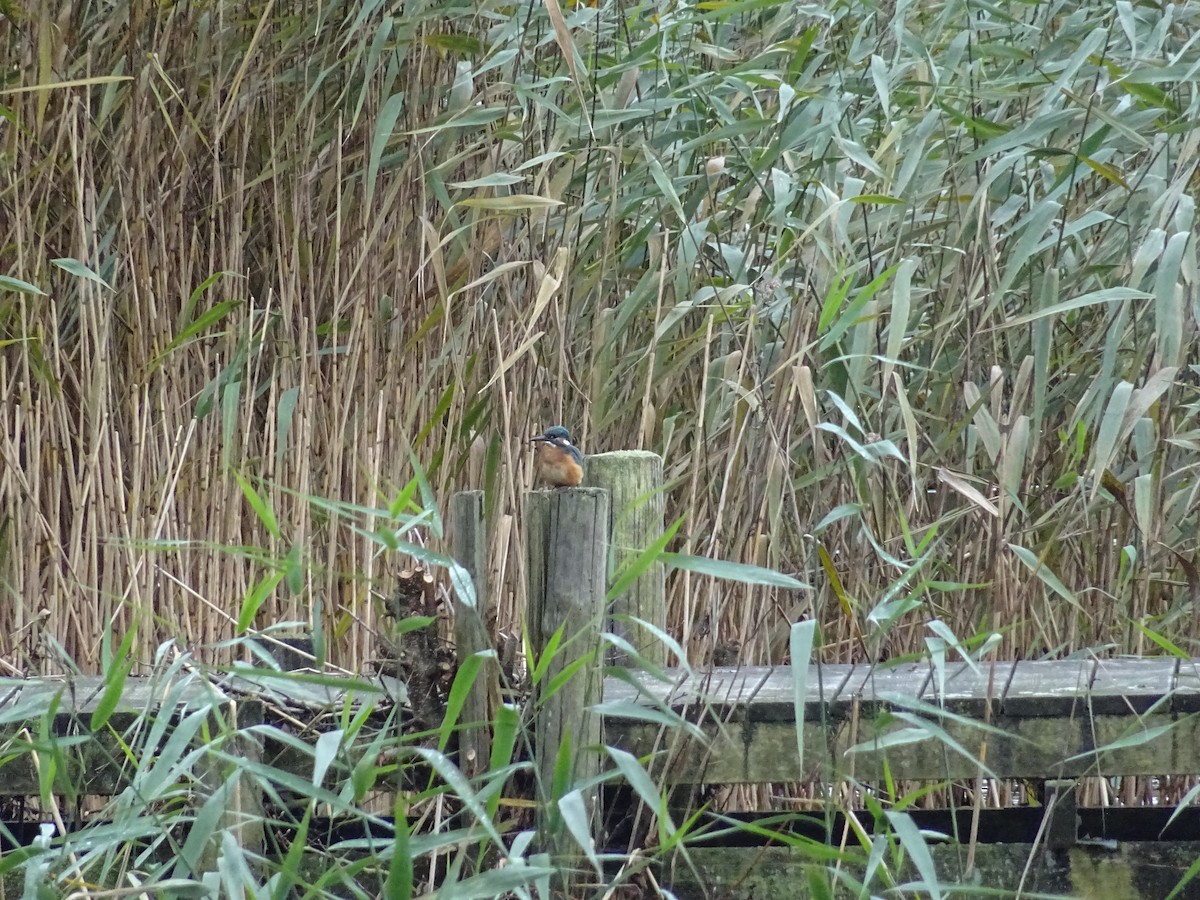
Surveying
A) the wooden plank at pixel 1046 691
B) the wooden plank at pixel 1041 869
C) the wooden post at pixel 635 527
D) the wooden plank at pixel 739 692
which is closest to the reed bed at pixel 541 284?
the wooden post at pixel 635 527

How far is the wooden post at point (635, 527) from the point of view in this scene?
9.00ft

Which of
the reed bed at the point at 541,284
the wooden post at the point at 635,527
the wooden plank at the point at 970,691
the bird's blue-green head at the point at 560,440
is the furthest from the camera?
the reed bed at the point at 541,284

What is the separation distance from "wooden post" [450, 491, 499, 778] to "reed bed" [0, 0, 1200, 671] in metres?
0.59

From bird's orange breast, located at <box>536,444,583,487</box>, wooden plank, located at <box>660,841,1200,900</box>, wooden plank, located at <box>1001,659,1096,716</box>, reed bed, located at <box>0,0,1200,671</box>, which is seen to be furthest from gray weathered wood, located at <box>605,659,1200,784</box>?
bird's orange breast, located at <box>536,444,583,487</box>

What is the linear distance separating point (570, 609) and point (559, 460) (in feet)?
2.29

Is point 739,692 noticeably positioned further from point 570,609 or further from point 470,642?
point 470,642

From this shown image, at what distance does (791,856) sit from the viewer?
2.56 metres

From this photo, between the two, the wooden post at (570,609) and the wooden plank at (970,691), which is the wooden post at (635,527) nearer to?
the wooden post at (570,609)

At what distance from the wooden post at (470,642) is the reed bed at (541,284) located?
1.94ft

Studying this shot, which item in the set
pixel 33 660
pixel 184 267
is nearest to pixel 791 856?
pixel 33 660

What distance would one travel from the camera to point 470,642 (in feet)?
8.03

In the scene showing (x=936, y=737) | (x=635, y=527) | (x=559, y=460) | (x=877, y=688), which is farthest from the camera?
(x=559, y=460)

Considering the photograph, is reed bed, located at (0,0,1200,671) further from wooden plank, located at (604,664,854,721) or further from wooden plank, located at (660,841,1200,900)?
wooden plank, located at (660,841,1200,900)

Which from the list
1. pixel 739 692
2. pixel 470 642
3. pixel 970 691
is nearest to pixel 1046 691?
pixel 970 691
